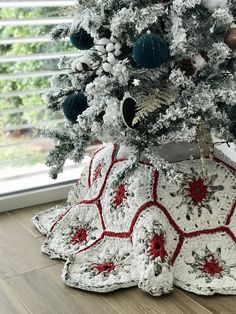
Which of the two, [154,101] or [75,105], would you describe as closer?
[154,101]

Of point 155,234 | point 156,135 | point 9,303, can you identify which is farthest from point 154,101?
point 9,303

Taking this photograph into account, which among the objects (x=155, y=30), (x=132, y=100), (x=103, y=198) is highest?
(x=155, y=30)

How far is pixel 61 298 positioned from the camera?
1157mm

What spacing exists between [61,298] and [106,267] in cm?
14

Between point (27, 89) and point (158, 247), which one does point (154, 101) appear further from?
point (27, 89)

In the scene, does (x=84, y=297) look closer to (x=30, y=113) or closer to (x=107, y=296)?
(x=107, y=296)

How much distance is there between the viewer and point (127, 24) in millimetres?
1214

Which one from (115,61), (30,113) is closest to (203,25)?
(115,61)

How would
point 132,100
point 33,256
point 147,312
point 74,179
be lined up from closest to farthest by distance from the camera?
point 147,312
point 132,100
point 33,256
point 74,179

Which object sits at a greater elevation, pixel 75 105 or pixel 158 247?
pixel 75 105

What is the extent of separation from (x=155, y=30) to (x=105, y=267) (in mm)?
596

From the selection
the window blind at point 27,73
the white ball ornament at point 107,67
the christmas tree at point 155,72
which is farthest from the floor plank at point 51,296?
the window blind at point 27,73

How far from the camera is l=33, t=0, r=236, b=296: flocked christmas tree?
3.84 ft

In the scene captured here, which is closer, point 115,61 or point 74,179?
point 115,61
